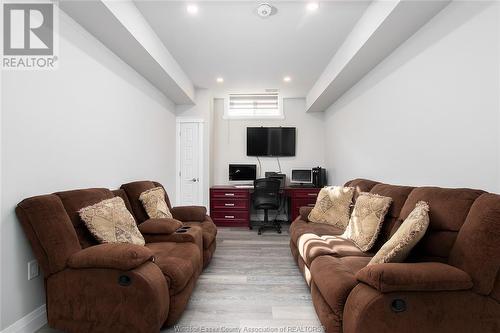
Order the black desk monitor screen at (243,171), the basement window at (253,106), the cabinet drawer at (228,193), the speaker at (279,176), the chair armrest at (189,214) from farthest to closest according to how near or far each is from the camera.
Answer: the basement window at (253,106), the black desk monitor screen at (243,171), the speaker at (279,176), the cabinet drawer at (228,193), the chair armrest at (189,214)

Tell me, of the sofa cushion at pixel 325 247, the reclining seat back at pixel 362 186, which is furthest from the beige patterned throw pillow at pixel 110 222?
the reclining seat back at pixel 362 186

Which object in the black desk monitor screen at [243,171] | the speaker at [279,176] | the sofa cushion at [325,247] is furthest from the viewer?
the black desk monitor screen at [243,171]

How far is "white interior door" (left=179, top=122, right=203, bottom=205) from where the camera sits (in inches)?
207

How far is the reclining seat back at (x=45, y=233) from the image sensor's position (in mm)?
1662

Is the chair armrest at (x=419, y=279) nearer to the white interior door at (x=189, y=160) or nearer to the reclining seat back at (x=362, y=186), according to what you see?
the reclining seat back at (x=362, y=186)

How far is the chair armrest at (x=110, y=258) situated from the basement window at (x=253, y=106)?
172 inches


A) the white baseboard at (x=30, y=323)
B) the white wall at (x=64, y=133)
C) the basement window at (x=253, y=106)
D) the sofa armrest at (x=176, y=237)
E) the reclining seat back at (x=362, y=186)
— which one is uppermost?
the basement window at (x=253, y=106)

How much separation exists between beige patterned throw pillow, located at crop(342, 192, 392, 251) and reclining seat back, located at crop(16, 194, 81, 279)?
7.47 feet

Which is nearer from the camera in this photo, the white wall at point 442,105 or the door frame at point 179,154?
the white wall at point 442,105

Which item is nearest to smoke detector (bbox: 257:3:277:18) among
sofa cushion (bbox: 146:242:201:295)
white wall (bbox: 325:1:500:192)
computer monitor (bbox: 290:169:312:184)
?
white wall (bbox: 325:1:500:192)

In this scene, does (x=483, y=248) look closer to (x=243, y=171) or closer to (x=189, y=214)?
(x=189, y=214)

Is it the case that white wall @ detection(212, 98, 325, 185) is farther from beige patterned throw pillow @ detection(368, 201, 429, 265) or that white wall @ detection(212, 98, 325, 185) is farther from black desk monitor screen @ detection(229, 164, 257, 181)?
beige patterned throw pillow @ detection(368, 201, 429, 265)

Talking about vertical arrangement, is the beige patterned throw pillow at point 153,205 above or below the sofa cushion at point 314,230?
above

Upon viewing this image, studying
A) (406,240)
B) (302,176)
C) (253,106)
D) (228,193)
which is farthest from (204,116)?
A: (406,240)
